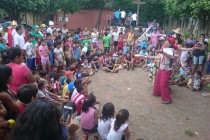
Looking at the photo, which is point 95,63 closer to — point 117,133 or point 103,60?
point 103,60

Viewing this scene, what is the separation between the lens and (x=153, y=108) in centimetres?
698

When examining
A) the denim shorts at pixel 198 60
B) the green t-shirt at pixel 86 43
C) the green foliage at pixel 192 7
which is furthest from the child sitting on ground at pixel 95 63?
the green foliage at pixel 192 7

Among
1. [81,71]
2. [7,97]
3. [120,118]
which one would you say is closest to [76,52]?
[81,71]

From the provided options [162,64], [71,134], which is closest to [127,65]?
[162,64]

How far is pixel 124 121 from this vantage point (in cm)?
451

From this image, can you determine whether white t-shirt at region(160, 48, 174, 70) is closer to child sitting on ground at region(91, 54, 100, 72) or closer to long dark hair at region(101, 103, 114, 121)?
long dark hair at region(101, 103, 114, 121)

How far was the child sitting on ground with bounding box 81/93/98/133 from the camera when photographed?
16.8 ft

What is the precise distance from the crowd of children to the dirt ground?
2.19ft

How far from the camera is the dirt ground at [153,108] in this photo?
5.64 metres

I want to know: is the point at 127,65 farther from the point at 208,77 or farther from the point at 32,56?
the point at 32,56

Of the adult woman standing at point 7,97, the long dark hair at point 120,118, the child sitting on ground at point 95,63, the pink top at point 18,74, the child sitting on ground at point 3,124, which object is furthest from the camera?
the child sitting on ground at point 95,63

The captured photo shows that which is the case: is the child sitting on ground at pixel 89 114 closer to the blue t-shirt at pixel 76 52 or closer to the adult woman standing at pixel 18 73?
the adult woman standing at pixel 18 73

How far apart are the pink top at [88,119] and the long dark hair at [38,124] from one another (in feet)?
10.4

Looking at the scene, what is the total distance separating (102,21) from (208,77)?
20.0 m
